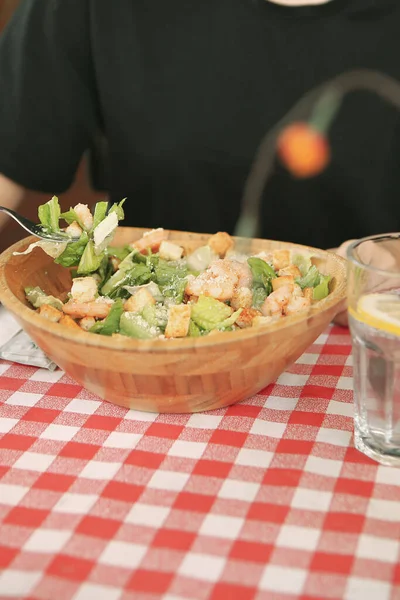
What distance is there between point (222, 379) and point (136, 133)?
100 cm

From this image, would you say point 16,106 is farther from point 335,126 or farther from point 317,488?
point 317,488

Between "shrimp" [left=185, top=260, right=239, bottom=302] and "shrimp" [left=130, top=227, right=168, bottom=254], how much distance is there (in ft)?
0.55

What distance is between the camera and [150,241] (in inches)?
46.6

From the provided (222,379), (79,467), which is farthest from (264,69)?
(79,467)

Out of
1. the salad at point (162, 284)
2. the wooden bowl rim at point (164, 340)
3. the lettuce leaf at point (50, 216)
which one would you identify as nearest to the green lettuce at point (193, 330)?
the salad at point (162, 284)

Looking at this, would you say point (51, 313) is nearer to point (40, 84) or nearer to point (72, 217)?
point (72, 217)

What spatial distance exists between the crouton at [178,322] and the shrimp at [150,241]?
281 mm

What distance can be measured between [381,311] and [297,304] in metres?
0.17

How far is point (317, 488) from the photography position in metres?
0.81

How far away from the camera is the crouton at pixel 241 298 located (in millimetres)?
1010

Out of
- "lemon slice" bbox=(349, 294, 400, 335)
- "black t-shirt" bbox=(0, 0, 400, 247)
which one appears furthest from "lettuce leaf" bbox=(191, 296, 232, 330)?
"black t-shirt" bbox=(0, 0, 400, 247)

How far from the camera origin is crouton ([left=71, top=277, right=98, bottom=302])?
101cm

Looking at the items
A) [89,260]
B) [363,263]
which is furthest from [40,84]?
[363,263]

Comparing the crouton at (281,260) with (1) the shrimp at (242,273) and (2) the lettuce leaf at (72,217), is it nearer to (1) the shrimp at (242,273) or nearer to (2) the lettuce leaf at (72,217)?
(1) the shrimp at (242,273)
